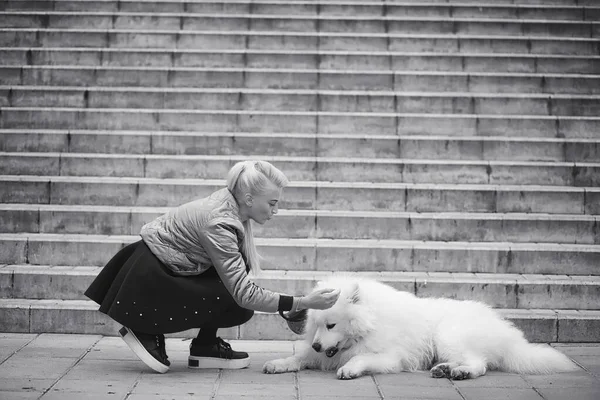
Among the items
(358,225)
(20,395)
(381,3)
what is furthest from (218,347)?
(381,3)

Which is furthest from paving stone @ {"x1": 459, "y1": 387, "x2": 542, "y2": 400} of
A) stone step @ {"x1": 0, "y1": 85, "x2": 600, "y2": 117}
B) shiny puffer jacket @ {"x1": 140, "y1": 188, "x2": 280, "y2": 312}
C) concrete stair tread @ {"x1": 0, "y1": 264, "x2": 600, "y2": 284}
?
stone step @ {"x1": 0, "y1": 85, "x2": 600, "y2": 117}

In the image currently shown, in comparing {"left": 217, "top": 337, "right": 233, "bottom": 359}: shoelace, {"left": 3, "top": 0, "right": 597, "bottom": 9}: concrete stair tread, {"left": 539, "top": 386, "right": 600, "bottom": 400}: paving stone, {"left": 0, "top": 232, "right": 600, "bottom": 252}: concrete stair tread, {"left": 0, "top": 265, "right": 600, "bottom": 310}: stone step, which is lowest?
{"left": 539, "top": 386, "right": 600, "bottom": 400}: paving stone

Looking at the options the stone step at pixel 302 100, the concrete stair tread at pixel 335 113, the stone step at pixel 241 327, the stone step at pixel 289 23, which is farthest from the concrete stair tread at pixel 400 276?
the stone step at pixel 289 23

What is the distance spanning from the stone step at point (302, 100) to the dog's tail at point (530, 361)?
450 cm

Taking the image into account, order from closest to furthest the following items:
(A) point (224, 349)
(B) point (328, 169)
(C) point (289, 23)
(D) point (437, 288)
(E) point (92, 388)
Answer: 1. (E) point (92, 388)
2. (A) point (224, 349)
3. (D) point (437, 288)
4. (B) point (328, 169)
5. (C) point (289, 23)

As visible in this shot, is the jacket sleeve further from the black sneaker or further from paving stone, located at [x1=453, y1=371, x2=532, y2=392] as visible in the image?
paving stone, located at [x1=453, y1=371, x2=532, y2=392]

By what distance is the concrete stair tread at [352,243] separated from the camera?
23.4 feet

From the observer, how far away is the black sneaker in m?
5.32

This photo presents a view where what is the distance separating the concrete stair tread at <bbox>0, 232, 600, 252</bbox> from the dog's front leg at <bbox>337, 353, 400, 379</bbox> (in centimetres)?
203

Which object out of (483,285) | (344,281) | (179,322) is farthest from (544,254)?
(179,322)

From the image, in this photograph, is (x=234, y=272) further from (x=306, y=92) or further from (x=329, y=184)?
(x=306, y=92)

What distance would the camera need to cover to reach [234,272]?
4.84 meters

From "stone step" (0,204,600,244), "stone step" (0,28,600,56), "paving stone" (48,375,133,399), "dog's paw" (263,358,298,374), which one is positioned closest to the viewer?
"paving stone" (48,375,133,399)

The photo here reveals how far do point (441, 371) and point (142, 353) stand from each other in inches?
79.1
